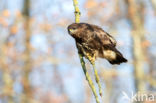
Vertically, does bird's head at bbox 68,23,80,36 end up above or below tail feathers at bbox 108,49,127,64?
above

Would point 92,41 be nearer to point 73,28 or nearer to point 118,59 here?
point 73,28

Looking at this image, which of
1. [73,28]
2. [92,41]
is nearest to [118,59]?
[92,41]

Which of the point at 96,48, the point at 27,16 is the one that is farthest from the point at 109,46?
the point at 27,16

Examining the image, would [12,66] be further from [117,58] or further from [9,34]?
[117,58]

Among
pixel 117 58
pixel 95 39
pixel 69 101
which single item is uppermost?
pixel 95 39

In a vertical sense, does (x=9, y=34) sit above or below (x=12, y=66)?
above

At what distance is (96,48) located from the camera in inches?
137

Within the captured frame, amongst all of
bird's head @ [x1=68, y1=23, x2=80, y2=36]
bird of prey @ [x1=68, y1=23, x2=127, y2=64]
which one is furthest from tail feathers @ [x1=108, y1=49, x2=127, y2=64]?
bird's head @ [x1=68, y1=23, x2=80, y2=36]

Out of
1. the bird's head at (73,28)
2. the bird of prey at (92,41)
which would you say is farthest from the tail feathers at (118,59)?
the bird's head at (73,28)

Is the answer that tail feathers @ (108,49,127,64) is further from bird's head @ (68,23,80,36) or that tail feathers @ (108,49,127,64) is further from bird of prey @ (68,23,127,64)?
bird's head @ (68,23,80,36)

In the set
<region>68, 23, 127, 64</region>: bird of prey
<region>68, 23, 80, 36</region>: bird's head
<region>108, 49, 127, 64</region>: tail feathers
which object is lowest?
<region>108, 49, 127, 64</region>: tail feathers

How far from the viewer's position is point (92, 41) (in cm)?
342

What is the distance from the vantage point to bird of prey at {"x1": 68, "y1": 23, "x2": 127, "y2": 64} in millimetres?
3377

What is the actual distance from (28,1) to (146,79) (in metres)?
7.10
